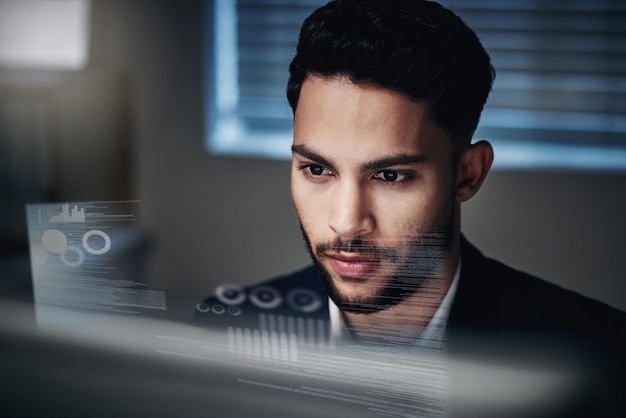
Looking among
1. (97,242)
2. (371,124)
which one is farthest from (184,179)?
(371,124)

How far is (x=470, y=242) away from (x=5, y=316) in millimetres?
716

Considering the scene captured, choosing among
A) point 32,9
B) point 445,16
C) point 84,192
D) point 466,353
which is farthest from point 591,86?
point 32,9

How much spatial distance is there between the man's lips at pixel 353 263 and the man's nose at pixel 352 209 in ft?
0.09

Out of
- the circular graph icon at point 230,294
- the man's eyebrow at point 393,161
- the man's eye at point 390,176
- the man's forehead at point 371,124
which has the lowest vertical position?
the circular graph icon at point 230,294

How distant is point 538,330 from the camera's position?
63cm

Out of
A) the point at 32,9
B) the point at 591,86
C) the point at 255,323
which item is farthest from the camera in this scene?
the point at 32,9

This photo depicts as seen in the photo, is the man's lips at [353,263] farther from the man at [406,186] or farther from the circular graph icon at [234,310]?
the circular graph icon at [234,310]

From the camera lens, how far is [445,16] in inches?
23.5

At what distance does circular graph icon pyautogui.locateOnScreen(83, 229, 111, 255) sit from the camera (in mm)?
752

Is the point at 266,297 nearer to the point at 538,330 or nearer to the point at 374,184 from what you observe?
the point at 374,184

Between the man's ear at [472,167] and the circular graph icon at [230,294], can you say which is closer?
the man's ear at [472,167]

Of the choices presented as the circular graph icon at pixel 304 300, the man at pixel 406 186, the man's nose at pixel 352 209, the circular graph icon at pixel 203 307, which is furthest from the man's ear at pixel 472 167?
the circular graph icon at pixel 203 307

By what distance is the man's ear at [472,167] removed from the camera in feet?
2.00

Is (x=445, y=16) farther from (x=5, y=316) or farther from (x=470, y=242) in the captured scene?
(x=5, y=316)
